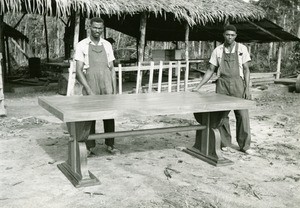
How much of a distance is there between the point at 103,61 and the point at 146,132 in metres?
1.08

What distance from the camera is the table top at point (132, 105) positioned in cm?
344

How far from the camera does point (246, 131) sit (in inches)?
203

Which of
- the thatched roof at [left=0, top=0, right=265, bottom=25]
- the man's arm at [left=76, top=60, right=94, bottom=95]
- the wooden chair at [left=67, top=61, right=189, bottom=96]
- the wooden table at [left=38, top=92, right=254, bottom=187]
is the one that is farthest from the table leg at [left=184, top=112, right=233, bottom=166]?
the thatched roof at [left=0, top=0, right=265, bottom=25]

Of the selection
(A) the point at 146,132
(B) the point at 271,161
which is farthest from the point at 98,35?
(B) the point at 271,161

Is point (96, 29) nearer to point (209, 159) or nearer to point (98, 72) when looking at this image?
point (98, 72)

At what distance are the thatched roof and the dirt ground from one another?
3.46 meters

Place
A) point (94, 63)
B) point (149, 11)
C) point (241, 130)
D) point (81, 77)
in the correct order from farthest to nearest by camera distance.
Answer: point (149, 11)
point (241, 130)
point (94, 63)
point (81, 77)

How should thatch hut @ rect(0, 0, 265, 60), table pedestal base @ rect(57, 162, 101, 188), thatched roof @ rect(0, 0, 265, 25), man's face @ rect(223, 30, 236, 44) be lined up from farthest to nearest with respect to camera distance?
thatch hut @ rect(0, 0, 265, 60) → thatched roof @ rect(0, 0, 265, 25) → man's face @ rect(223, 30, 236, 44) → table pedestal base @ rect(57, 162, 101, 188)

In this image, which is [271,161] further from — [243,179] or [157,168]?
[157,168]

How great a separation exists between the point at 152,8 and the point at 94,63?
5.89 metres

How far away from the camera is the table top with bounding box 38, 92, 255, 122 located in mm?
3441

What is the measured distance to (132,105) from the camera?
3848 millimetres

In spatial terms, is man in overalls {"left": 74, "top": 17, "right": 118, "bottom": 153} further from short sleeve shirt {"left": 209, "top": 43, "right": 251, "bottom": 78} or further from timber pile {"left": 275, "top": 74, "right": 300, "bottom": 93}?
timber pile {"left": 275, "top": 74, "right": 300, "bottom": 93}

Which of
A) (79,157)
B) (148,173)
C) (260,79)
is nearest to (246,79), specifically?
(148,173)
